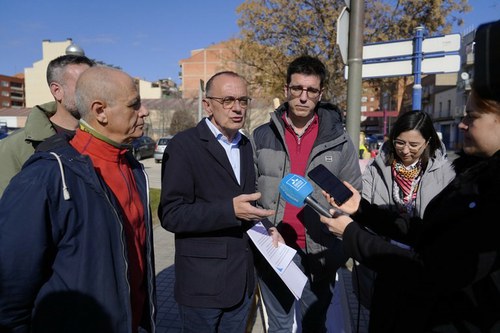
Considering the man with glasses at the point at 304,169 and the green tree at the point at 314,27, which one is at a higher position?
the green tree at the point at 314,27

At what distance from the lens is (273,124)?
2.72 meters

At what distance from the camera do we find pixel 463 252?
119cm

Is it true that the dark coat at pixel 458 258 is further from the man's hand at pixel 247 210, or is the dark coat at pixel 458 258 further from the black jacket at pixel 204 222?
the black jacket at pixel 204 222

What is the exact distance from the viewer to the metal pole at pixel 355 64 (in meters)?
3.85

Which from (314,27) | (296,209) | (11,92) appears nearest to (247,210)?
(296,209)

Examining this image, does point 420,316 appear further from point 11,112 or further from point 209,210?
point 11,112

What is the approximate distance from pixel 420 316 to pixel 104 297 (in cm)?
140

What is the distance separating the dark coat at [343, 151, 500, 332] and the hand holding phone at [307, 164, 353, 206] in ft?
1.47

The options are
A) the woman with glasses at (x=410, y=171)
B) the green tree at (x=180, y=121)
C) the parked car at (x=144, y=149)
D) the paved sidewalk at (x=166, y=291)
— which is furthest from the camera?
the green tree at (x=180, y=121)

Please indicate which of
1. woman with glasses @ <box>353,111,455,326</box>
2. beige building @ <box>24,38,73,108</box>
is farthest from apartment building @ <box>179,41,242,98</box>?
woman with glasses @ <box>353,111,455,326</box>

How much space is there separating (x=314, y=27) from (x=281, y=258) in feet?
39.9

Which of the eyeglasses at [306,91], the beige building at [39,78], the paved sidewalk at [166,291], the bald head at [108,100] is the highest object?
the beige building at [39,78]

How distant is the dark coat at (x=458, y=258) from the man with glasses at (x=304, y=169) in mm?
1063

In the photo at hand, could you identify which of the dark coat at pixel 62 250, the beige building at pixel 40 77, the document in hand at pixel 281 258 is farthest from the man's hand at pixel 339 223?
the beige building at pixel 40 77
